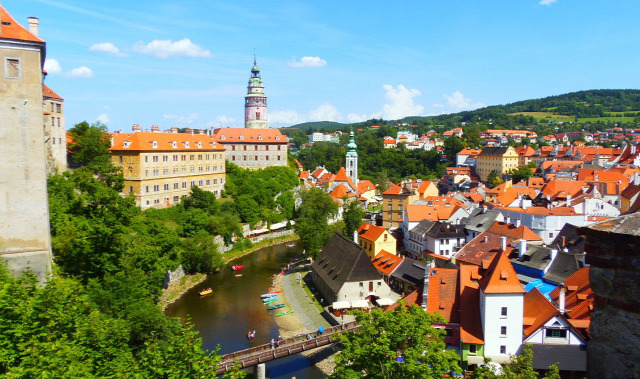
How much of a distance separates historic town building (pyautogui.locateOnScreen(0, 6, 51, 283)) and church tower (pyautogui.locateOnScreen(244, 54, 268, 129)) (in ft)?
175

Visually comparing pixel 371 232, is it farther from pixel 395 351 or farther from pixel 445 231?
pixel 395 351

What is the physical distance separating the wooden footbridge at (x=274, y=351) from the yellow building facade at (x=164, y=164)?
2136 centimetres

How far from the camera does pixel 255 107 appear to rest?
6744cm

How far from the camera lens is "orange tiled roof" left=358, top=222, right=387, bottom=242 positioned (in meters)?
29.8

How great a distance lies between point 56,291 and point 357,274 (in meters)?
15.6

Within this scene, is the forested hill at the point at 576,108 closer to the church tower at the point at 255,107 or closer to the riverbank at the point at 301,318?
the church tower at the point at 255,107

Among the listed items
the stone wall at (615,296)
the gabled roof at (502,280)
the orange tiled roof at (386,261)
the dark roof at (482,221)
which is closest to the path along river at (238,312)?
the orange tiled roof at (386,261)

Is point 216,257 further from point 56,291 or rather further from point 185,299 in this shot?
point 56,291

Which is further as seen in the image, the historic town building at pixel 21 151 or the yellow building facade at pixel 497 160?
the yellow building facade at pixel 497 160

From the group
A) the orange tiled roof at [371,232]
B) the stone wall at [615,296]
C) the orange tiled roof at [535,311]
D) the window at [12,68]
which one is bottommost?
the orange tiled roof at [535,311]

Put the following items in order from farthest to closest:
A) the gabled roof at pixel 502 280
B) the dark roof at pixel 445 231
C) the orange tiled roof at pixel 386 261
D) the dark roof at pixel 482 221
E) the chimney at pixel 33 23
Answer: the dark roof at pixel 482 221 < the dark roof at pixel 445 231 < the orange tiled roof at pixel 386 261 < the chimney at pixel 33 23 < the gabled roof at pixel 502 280

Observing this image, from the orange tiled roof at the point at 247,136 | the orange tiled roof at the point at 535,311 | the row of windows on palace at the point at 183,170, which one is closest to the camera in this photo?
the orange tiled roof at the point at 535,311

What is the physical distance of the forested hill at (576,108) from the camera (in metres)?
144

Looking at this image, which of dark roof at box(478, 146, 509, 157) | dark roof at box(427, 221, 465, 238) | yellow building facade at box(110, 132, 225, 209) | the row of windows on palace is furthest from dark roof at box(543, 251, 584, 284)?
dark roof at box(478, 146, 509, 157)
